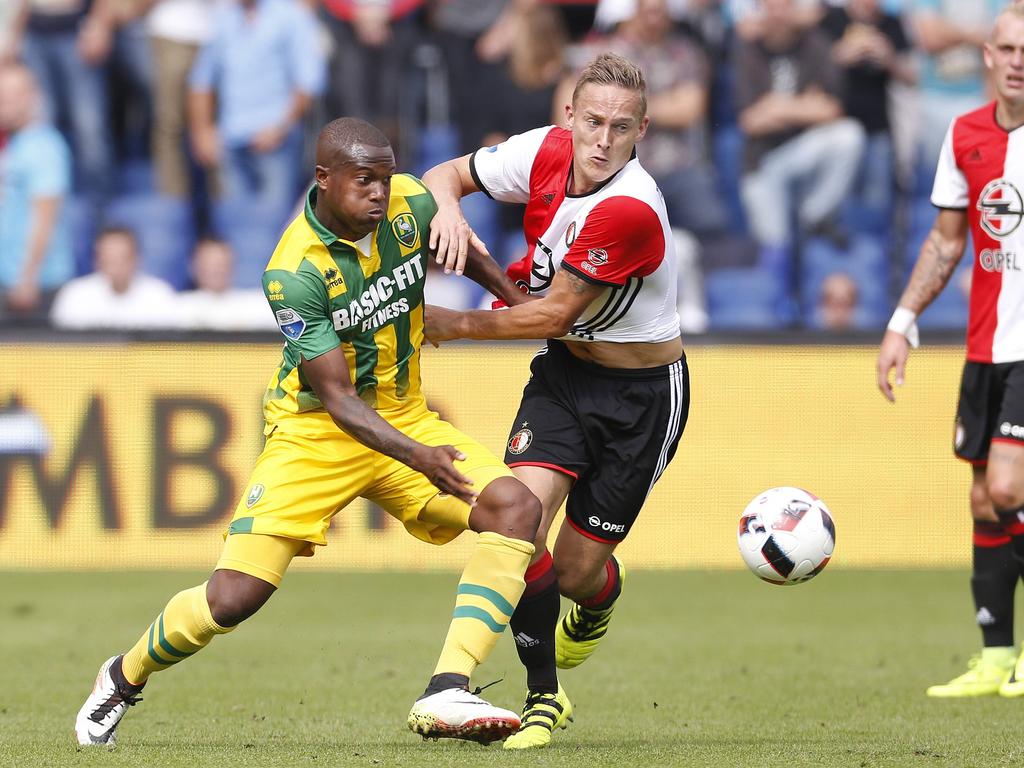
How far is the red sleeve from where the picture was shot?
5.62 meters

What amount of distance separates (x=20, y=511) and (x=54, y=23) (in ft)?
16.4

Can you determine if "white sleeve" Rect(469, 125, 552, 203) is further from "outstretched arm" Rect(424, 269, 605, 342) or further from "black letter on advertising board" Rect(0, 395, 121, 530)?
"black letter on advertising board" Rect(0, 395, 121, 530)

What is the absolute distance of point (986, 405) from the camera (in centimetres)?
709

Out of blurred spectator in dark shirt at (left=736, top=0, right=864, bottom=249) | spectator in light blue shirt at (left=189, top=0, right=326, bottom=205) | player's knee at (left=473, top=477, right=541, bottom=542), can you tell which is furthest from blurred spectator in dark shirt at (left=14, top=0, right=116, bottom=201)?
player's knee at (left=473, top=477, right=541, bottom=542)

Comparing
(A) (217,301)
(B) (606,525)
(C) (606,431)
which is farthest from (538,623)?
(A) (217,301)

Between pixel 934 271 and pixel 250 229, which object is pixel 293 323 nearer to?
pixel 934 271

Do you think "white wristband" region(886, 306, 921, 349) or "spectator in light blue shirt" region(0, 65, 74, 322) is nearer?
"white wristband" region(886, 306, 921, 349)

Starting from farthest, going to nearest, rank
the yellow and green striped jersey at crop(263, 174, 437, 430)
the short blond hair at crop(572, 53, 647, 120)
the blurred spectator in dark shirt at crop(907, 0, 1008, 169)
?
1. the blurred spectator in dark shirt at crop(907, 0, 1008, 169)
2. the short blond hair at crop(572, 53, 647, 120)
3. the yellow and green striped jersey at crop(263, 174, 437, 430)

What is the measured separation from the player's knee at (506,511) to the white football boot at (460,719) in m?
0.64

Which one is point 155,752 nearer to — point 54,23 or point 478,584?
point 478,584

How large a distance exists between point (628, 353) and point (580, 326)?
9.0 inches

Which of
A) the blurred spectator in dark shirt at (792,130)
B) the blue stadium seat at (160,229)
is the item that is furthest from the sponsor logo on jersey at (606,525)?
the blue stadium seat at (160,229)

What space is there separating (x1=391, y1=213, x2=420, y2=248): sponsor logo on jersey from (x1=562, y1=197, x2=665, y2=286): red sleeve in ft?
1.81

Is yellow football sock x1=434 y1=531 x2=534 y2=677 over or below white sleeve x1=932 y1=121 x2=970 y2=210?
below
